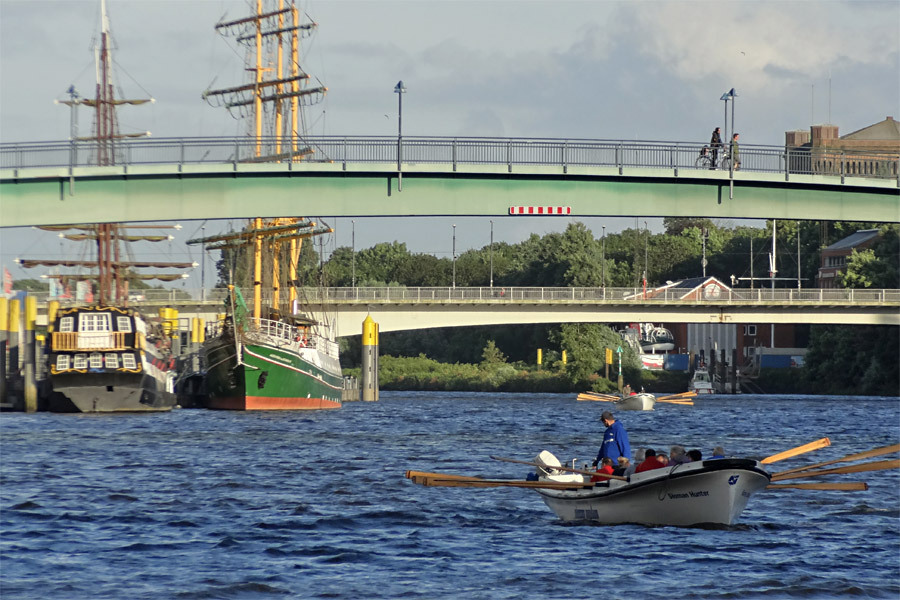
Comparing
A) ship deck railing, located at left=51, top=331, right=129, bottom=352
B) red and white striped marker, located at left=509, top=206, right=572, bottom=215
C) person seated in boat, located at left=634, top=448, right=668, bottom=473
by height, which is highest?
red and white striped marker, located at left=509, top=206, right=572, bottom=215

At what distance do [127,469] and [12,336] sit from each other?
37.0 metres

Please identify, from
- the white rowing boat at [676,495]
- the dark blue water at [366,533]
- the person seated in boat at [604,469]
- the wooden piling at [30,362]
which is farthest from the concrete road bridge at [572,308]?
the white rowing boat at [676,495]

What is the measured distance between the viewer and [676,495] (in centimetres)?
2523

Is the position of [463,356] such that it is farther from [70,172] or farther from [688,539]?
[688,539]

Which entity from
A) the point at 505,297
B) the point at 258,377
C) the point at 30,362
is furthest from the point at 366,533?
the point at 505,297

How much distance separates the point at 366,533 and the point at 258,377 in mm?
44791

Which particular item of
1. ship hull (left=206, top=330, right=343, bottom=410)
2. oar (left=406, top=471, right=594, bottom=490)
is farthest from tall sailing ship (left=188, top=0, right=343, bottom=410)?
oar (left=406, top=471, right=594, bottom=490)

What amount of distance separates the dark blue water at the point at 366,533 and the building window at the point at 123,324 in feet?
62.1

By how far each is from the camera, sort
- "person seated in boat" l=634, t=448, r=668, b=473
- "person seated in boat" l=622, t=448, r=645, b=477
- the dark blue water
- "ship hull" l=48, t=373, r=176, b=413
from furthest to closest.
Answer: "ship hull" l=48, t=373, r=176, b=413 < "person seated in boat" l=622, t=448, r=645, b=477 < "person seated in boat" l=634, t=448, r=668, b=473 < the dark blue water

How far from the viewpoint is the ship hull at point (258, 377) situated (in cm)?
6856

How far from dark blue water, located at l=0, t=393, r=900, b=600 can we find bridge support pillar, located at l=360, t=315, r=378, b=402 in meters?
38.8

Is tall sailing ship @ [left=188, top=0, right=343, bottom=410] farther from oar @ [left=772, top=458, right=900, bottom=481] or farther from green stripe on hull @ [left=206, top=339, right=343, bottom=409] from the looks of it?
oar @ [left=772, top=458, right=900, bottom=481]

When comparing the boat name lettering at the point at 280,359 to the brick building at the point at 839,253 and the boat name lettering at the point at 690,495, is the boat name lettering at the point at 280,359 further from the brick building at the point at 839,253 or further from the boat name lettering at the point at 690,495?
the brick building at the point at 839,253

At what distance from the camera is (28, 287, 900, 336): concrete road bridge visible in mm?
87812
